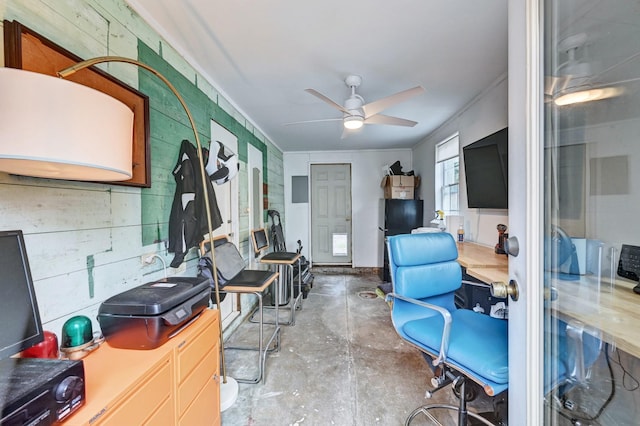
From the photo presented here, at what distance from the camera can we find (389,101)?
2127mm

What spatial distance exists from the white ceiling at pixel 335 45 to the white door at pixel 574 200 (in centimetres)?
85

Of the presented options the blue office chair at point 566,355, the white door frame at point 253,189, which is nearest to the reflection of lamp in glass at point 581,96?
the blue office chair at point 566,355

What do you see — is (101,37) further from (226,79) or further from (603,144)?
(603,144)

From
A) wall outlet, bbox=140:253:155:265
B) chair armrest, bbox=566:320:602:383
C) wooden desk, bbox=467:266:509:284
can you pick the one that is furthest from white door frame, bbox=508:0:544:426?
wall outlet, bbox=140:253:155:265

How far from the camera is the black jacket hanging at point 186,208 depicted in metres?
1.70

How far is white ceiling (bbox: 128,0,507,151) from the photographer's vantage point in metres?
1.51

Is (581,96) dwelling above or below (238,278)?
above

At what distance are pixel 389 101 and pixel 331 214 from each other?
3.35 meters

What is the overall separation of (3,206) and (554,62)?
74.1 inches

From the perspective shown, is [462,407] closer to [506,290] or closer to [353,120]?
[506,290]

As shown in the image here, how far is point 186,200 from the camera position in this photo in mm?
1745

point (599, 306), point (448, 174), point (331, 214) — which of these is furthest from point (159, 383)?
point (331, 214)

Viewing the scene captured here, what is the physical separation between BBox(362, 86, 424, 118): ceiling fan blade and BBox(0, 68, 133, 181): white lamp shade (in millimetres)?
1837

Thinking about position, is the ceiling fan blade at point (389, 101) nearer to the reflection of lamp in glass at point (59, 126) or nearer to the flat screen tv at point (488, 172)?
the flat screen tv at point (488, 172)
